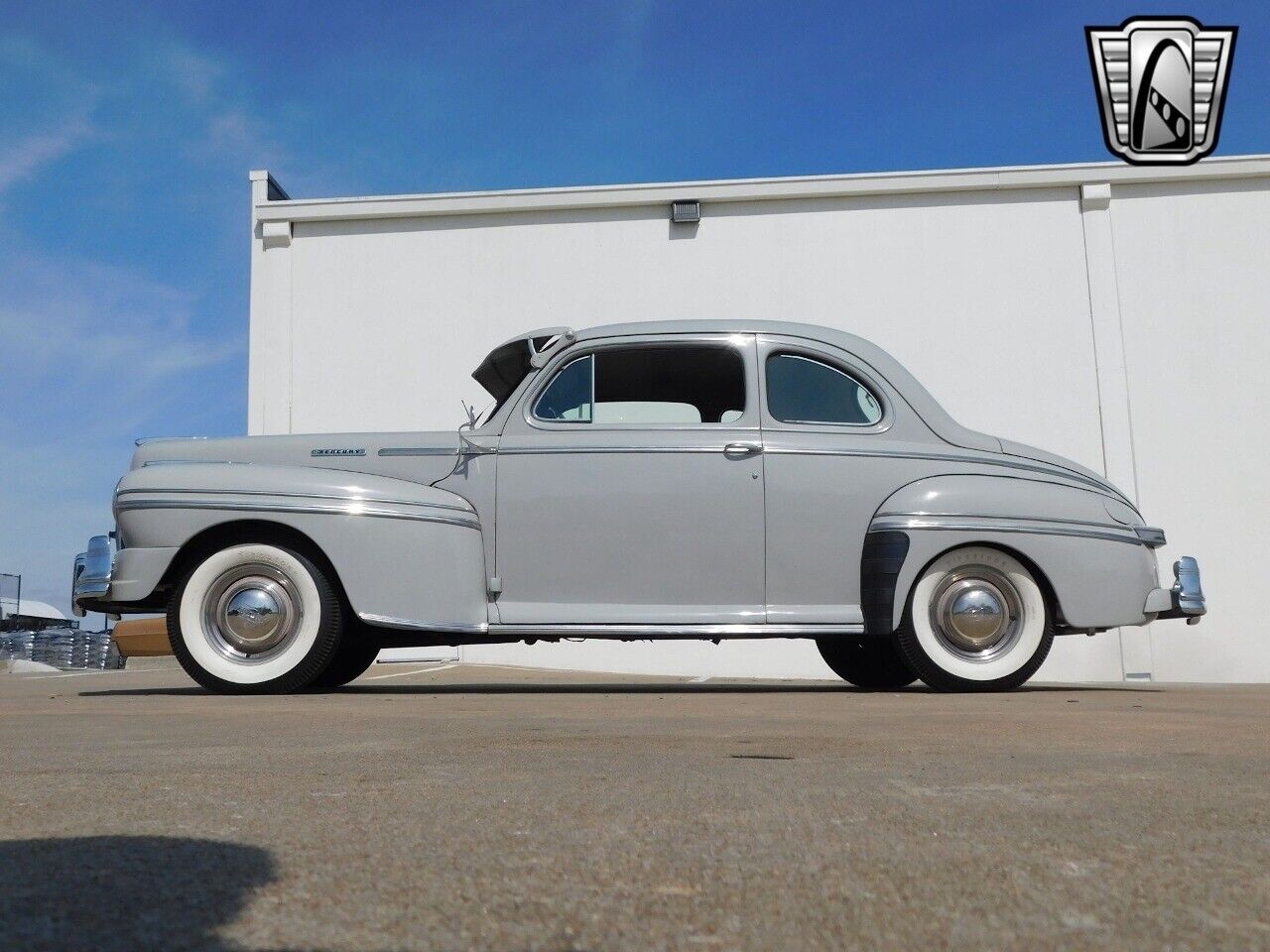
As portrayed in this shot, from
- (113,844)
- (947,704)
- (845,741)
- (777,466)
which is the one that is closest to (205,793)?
(113,844)

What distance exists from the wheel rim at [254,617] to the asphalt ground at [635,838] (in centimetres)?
212

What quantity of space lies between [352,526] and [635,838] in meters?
3.98

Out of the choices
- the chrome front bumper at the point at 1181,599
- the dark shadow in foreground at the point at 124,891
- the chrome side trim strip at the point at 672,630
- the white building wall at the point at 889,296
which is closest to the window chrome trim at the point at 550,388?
the chrome side trim strip at the point at 672,630

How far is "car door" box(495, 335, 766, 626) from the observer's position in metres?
5.50

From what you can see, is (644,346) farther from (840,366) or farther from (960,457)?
(960,457)

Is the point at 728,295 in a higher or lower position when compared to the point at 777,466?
higher

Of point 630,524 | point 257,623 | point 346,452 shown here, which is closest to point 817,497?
point 630,524

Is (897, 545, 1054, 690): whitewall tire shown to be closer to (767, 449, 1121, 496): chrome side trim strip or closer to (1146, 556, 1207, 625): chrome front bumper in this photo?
(767, 449, 1121, 496): chrome side trim strip

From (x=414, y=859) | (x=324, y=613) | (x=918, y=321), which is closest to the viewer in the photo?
(x=414, y=859)

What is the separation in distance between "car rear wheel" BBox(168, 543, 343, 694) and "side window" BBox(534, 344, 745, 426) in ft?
→ 4.43


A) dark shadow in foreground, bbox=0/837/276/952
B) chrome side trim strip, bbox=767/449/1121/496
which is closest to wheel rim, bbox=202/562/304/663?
chrome side trim strip, bbox=767/449/1121/496

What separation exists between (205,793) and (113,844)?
0.50m

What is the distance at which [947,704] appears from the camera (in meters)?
4.50

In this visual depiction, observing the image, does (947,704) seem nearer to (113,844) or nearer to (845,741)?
(845,741)
